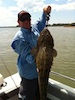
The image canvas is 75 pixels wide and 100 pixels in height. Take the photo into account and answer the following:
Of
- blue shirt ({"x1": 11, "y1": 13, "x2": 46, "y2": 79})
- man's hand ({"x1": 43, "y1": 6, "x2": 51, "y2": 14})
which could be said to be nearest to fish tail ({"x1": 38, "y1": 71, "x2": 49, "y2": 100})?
blue shirt ({"x1": 11, "y1": 13, "x2": 46, "y2": 79})

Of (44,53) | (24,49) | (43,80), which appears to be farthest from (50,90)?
(44,53)

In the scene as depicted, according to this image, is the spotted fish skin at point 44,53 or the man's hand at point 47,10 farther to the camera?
the man's hand at point 47,10

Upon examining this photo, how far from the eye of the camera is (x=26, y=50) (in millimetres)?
2717

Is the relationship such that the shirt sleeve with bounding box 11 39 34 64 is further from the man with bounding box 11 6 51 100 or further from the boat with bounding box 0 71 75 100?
the boat with bounding box 0 71 75 100

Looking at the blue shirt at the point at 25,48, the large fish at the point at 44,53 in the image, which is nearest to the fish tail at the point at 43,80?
the large fish at the point at 44,53

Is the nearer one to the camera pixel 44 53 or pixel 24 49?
pixel 44 53

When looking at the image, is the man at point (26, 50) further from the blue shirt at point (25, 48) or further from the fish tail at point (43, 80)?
the fish tail at point (43, 80)

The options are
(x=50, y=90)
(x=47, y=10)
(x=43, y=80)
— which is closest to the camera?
(x=43, y=80)

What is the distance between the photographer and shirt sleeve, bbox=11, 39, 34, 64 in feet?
8.73

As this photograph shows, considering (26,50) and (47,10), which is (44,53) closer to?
(26,50)

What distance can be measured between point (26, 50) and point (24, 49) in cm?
4

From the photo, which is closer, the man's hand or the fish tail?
the fish tail

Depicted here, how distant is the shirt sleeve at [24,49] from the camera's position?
266 cm

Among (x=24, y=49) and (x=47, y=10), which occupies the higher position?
(x=47, y=10)
